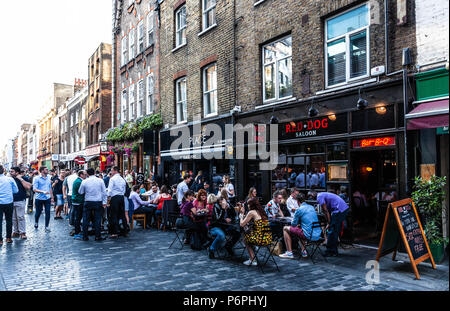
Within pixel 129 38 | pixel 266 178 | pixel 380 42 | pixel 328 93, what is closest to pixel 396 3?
pixel 380 42

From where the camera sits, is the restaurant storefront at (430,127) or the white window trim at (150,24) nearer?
the restaurant storefront at (430,127)

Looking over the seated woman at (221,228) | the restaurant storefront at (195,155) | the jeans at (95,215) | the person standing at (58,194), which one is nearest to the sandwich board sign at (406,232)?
the seated woman at (221,228)

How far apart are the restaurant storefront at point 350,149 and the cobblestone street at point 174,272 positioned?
69.4 inches

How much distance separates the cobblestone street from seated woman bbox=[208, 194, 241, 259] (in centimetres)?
38

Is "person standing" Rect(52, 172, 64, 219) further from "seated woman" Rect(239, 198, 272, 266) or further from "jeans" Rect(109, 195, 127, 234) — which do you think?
"seated woman" Rect(239, 198, 272, 266)

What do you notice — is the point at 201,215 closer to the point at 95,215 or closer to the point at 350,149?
the point at 95,215

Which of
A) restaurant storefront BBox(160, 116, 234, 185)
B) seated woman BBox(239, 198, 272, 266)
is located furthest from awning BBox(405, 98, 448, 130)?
restaurant storefront BBox(160, 116, 234, 185)

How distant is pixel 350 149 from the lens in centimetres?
898

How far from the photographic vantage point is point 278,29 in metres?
11.3

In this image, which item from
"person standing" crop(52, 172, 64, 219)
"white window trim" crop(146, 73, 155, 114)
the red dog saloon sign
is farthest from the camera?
"white window trim" crop(146, 73, 155, 114)

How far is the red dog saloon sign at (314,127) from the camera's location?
931 centimetres

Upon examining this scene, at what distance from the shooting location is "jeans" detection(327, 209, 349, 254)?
25.0ft

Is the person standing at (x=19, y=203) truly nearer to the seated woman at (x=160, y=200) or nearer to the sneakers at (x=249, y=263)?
the seated woman at (x=160, y=200)
